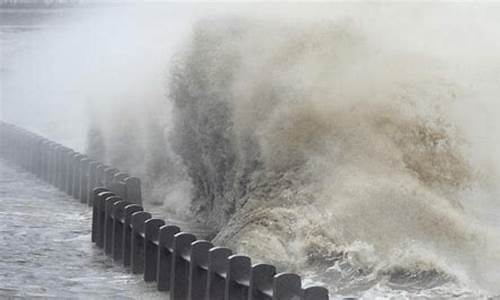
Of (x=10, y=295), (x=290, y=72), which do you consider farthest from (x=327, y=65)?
(x=10, y=295)

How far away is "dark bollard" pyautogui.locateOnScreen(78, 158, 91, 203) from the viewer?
19.7 m

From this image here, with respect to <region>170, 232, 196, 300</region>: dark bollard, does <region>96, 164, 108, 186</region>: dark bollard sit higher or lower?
higher

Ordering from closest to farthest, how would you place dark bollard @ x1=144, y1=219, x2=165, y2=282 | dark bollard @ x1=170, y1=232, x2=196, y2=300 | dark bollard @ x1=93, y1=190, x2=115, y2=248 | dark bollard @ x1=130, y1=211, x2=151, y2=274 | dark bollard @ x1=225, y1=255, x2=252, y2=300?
1. dark bollard @ x1=225, y1=255, x2=252, y2=300
2. dark bollard @ x1=170, y1=232, x2=196, y2=300
3. dark bollard @ x1=144, y1=219, x2=165, y2=282
4. dark bollard @ x1=130, y1=211, x2=151, y2=274
5. dark bollard @ x1=93, y1=190, x2=115, y2=248

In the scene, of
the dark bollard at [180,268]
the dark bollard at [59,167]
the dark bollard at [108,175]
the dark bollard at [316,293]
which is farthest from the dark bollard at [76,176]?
the dark bollard at [316,293]

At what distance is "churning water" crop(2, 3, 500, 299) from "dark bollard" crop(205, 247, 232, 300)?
154 cm

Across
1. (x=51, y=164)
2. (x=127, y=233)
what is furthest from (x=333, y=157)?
(x=51, y=164)

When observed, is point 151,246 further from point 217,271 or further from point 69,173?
point 69,173

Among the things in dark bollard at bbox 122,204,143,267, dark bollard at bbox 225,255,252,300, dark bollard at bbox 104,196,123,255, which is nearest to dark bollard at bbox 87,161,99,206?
dark bollard at bbox 104,196,123,255

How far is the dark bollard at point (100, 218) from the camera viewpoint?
15172 millimetres

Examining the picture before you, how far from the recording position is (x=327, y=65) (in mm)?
17031

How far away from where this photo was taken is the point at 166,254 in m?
12.5

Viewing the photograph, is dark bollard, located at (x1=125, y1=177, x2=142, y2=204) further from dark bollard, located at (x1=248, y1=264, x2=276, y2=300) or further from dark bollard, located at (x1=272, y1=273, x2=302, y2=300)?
dark bollard, located at (x1=272, y1=273, x2=302, y2=300)

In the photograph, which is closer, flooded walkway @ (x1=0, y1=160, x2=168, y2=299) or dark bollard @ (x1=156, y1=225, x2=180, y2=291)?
dark bollard @ (x1=156, y1=225, x2=180, y2=291)

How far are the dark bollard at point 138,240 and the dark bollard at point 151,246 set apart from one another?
32 cm
